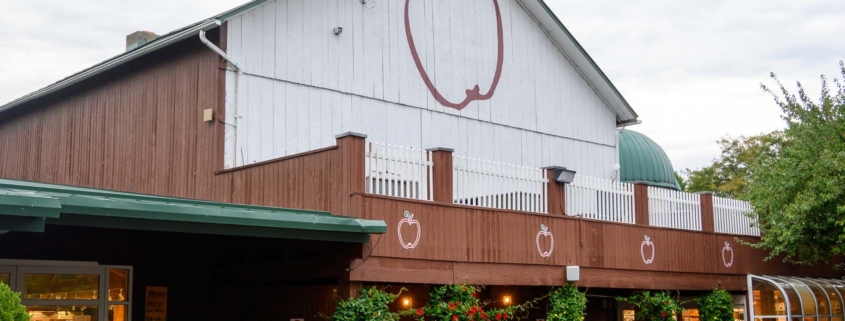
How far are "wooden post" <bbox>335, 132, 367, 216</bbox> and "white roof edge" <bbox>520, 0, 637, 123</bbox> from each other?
873 cm

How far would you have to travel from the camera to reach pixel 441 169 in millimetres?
13945

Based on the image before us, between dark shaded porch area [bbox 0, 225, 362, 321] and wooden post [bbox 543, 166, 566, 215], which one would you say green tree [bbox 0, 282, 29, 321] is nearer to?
dark shaded porch area [bbox 0, 225, 362, 321]

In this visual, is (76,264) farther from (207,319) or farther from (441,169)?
(441,169)

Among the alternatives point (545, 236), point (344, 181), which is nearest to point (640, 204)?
point (545, 236)

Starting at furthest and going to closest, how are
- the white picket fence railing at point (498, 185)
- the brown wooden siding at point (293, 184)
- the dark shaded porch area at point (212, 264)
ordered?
1. the white picket fence railing at point (498, 185)
2. the brown wooden siding at point (293, 184)
3. the dark shaded porch area at point (212, 264)

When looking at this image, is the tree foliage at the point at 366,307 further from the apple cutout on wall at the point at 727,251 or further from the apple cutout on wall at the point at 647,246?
the apple cutout on wall at the point at 727,251

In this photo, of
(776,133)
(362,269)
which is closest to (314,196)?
(362,269)

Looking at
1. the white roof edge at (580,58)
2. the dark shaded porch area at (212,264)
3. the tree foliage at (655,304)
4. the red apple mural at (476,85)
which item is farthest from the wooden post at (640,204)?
the dark shaded porch area at (212,264)

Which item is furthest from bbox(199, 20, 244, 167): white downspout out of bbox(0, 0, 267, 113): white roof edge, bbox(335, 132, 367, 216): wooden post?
bbox(335, 132, 367, 216): wooden post

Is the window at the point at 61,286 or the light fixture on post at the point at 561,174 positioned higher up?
the light fixture on post at the point at 561,174

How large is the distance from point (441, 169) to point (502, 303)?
3.30m

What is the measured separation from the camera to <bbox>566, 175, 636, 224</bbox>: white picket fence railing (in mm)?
16531

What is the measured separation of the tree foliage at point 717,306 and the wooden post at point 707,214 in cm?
127

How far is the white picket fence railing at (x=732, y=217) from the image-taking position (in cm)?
1964
